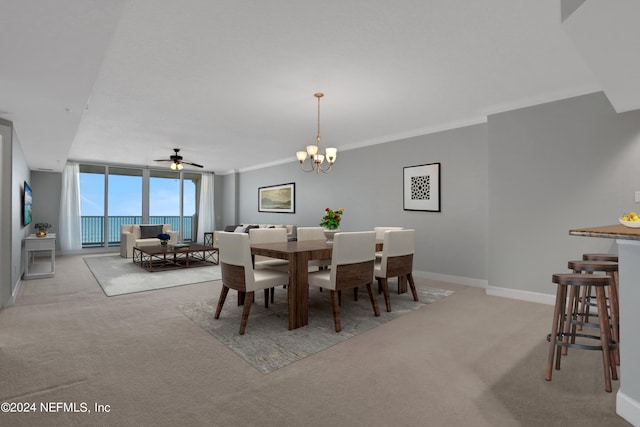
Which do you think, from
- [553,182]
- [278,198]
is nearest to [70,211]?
[278,198]

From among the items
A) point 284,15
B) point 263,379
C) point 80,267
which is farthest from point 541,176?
point 80,267

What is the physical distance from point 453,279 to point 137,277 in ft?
16.3

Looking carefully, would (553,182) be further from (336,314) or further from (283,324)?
(283,324)

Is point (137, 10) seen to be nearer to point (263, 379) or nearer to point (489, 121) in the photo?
point (263, 379)

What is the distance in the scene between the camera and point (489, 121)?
416 centimetres

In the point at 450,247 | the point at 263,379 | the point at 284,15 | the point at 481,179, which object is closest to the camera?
the point at 263,379

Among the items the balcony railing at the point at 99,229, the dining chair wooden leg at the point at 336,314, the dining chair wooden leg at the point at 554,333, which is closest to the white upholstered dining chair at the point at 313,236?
the dining chair wooden leg at the point at 336,314

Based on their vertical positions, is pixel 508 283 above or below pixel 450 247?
below

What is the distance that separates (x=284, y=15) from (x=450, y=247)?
3949mm

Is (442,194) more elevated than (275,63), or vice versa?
(275,63)

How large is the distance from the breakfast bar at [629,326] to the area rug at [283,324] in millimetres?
1693

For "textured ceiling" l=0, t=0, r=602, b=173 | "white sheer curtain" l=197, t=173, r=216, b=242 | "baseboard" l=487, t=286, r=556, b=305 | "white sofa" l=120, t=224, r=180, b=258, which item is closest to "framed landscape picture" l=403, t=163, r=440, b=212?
"textured ceiling" l=0, t=0, r=602, b=173

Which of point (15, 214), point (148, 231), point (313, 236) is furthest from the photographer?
point (148, 231)

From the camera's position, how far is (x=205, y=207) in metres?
10.1
